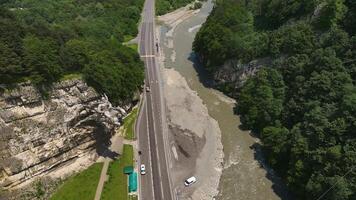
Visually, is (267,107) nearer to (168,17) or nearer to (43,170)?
(43,170)

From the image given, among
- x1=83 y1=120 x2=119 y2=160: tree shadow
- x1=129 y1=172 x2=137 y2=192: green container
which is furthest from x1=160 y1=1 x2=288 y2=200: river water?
x1=83 y1=120 x2=119 y2=160: tree shadow

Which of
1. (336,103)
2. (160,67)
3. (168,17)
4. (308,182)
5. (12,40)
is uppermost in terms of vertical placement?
(168,17)

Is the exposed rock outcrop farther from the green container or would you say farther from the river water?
the green container

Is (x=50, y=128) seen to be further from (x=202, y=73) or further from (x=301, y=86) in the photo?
(x=202, y=73)

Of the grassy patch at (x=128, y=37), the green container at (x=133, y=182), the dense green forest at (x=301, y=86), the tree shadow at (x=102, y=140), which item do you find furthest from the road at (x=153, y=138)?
the dense green forest at (x=301, y=86)

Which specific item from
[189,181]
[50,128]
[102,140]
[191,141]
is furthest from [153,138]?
[50,128]

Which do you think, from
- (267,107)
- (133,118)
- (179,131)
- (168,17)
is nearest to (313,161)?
(267,107)

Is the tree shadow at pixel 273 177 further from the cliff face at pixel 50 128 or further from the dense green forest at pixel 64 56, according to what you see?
the dense green forest at pixel 64 56
